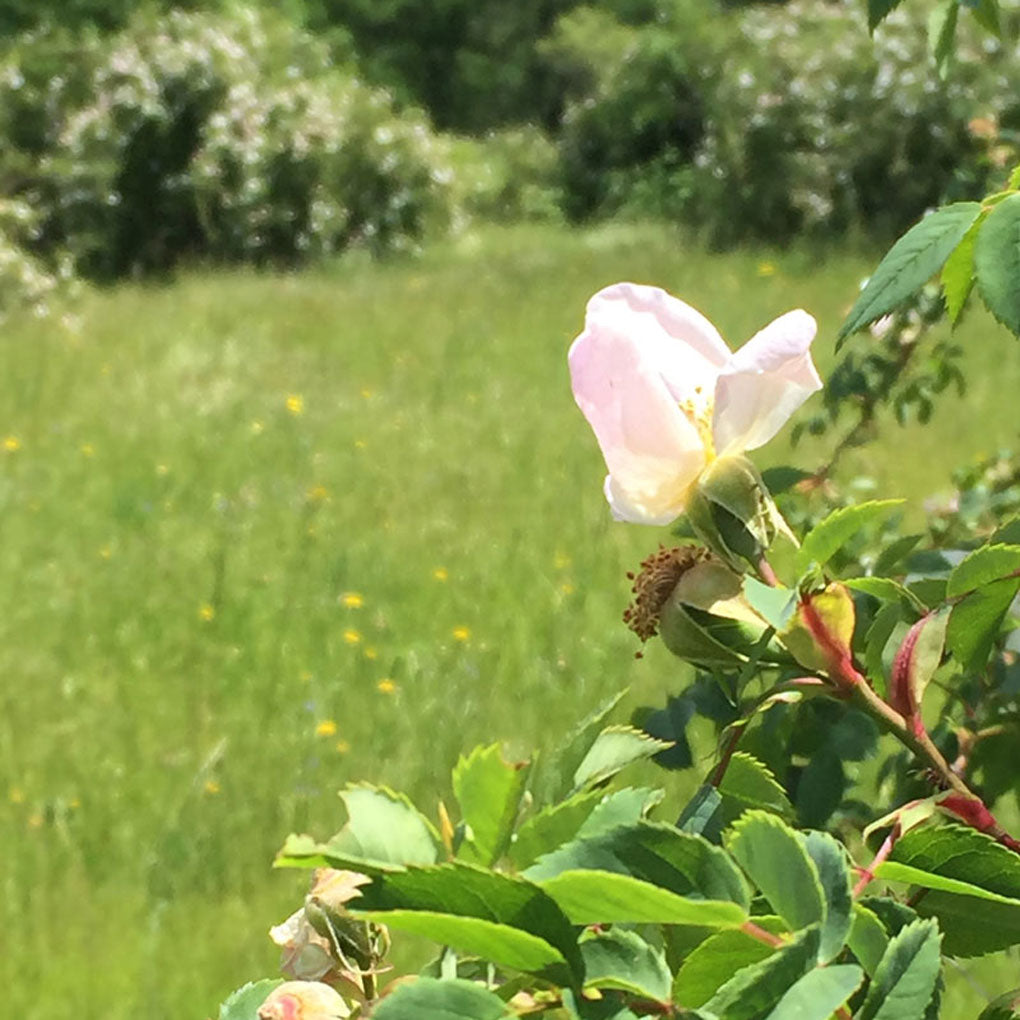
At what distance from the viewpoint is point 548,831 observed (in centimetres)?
36

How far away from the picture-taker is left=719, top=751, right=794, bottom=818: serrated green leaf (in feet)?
1.50

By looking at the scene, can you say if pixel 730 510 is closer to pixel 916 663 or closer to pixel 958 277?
pixel 916 663

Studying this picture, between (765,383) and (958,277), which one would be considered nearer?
(765,383)

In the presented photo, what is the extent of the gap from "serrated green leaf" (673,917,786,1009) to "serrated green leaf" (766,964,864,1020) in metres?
0.03

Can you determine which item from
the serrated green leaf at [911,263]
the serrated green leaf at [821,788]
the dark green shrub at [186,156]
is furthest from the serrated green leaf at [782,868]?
the dark green shrub at [186,156]

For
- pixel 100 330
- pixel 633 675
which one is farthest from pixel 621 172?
pixel 633 675

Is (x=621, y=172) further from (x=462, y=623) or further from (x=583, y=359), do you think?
(x=583, y=359)

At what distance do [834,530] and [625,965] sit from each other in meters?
0.16

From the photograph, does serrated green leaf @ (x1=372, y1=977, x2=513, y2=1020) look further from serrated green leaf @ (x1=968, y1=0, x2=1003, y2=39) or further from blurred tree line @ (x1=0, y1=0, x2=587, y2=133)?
blurred tree line @ (x1=0, y1=0, x2=587, y2=133)

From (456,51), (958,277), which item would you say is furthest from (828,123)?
(456,51)

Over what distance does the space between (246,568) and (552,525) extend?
0.82 m

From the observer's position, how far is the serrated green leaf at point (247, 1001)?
1.39 ft

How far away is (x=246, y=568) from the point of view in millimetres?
3373

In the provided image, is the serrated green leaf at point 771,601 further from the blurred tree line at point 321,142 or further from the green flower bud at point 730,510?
the blurred tree line at point 321,142
